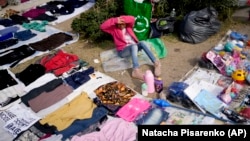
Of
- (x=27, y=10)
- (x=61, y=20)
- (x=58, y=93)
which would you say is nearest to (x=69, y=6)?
(x=61, y=20)

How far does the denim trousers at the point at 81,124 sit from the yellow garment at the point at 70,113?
0.22ft

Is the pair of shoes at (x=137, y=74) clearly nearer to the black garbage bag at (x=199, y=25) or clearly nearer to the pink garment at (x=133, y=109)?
the pink garment at (x=133, y=109)

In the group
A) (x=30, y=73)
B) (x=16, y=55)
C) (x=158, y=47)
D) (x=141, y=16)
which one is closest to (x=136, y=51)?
(x=158, y=47)

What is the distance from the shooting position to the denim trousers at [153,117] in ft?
13.9

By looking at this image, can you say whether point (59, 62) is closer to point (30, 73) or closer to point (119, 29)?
point (30, 73)

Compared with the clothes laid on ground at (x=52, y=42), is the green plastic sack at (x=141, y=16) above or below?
above

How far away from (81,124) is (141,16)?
2.87m

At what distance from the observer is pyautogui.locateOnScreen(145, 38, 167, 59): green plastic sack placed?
5.78 m

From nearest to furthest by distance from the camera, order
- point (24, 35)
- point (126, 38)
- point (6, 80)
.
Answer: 1. point (6, 80)
2. point (126, 38)
3. point (24, 35)

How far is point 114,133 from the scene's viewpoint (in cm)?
405

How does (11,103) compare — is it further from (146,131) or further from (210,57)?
(210,57)

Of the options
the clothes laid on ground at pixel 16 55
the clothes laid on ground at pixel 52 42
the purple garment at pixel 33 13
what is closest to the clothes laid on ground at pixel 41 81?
the clothes laid on ground at pixel 16 55

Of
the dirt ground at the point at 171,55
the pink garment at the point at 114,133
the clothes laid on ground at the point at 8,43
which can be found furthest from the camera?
the clothes laid on ground at the point at 8,43

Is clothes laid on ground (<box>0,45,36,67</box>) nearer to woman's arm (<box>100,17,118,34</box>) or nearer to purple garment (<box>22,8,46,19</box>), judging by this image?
woman's arm (<box>100,17,118,34</box>)
